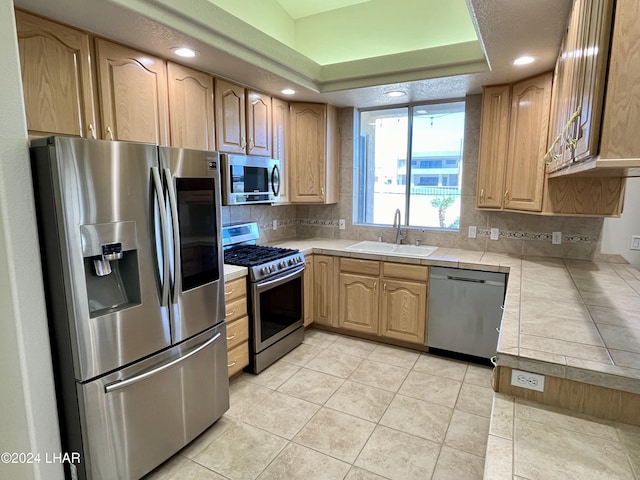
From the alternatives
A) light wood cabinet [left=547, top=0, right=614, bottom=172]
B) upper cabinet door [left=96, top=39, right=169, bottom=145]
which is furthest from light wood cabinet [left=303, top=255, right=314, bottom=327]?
light wood cabinet [left=547, top=0, right=614, bottom=172]

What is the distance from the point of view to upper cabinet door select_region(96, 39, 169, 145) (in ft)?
6.63

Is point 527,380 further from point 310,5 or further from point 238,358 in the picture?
point 310,5

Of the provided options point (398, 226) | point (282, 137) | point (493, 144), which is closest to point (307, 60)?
point (282, 137)

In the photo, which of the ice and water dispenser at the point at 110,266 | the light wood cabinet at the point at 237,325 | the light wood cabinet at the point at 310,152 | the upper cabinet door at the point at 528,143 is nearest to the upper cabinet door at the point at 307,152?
the light wood cabinet at the point at 310,152

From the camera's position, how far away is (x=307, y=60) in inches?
117

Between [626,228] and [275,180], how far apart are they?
9.34ft

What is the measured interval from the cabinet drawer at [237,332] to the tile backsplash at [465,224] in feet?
3.38

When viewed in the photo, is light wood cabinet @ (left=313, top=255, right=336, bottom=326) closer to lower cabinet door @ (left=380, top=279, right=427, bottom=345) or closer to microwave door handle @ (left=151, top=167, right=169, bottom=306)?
lower cabinet door @ (left=380, top=279, right=427, bottom=345)

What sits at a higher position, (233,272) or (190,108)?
(190,108)

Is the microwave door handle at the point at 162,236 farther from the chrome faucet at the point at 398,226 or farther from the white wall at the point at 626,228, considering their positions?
the white wall at the point at 626,228

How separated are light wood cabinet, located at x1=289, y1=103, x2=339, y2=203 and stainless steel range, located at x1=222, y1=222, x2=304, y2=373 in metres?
0.67

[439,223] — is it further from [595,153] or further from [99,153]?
[99,153]

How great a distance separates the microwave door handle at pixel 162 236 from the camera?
5.78ft

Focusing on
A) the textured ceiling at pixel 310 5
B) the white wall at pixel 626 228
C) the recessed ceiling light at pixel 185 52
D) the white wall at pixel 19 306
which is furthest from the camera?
the textured ceiling at pixel 310 5
